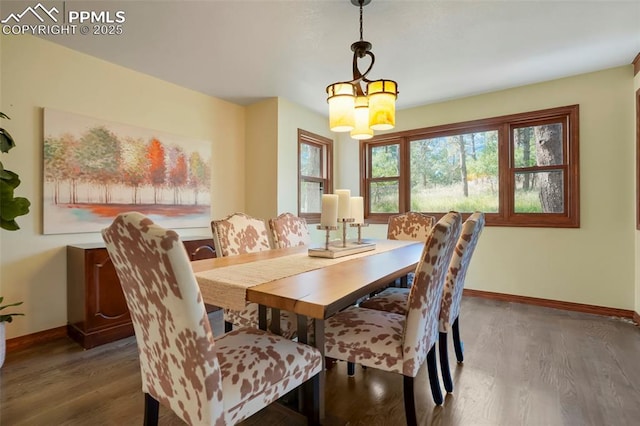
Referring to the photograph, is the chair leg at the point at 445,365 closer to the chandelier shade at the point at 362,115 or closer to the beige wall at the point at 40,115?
the chandelier shade at the point at 362,115

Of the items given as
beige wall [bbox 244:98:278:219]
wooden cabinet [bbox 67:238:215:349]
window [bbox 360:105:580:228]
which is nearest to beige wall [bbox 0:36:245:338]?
wooden cabinet [bbox 67:238:215:349]

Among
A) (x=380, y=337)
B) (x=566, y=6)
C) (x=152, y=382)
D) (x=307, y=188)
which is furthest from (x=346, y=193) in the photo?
(x=307, y=188)

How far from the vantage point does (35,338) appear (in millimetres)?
2406

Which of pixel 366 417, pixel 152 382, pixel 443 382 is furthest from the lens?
pixel 443 382

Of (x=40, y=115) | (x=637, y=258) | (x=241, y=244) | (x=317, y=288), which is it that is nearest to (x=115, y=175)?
(x=40, y=115)

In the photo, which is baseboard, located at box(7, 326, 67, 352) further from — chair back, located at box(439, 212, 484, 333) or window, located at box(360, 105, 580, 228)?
window, located at box(360, 105, 580, 228)

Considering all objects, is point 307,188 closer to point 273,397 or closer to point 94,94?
point 94,94

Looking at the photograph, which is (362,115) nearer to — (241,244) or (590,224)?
(241,244)

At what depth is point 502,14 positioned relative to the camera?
216cm

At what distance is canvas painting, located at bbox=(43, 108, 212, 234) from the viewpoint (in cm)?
248

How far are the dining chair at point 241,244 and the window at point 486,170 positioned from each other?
2521 millimetres

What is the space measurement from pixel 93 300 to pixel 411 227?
275 cm

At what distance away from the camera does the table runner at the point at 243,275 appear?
1.23 meters

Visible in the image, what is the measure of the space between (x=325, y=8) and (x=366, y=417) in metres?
2.43
